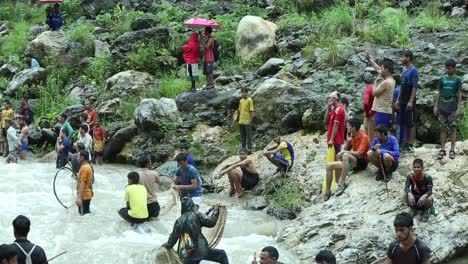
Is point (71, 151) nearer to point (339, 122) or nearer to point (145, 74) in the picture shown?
point (145, 74)

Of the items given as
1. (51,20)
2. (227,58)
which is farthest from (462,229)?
(51,20)

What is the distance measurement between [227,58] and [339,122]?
8.97m

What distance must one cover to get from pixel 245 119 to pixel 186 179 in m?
4.06

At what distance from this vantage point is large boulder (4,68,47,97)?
21828mm

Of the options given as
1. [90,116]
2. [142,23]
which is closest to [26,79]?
[142,23]

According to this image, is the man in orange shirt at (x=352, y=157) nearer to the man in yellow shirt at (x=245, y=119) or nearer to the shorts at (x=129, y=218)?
the shorts at (x=129, y=218)

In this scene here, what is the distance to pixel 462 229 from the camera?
10078 mm

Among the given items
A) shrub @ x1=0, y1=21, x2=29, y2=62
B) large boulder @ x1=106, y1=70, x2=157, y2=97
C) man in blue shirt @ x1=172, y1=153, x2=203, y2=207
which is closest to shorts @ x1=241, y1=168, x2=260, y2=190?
man in blue shirt @ x1=172, y1=153, x2=203, y2=207

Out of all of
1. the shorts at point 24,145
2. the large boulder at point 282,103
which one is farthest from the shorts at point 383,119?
the shorts at point 24,145

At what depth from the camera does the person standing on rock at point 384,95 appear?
445 inches

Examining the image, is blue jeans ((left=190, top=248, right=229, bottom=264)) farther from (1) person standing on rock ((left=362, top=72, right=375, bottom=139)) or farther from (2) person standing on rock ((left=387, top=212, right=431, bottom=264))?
(1) person standing on rock ((left=362, top=72, right=375, bottom=139))

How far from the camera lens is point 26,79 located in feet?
72.2

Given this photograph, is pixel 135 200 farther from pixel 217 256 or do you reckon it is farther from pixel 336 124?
pixel 336 124

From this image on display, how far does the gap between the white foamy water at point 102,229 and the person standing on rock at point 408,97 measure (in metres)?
2.81
